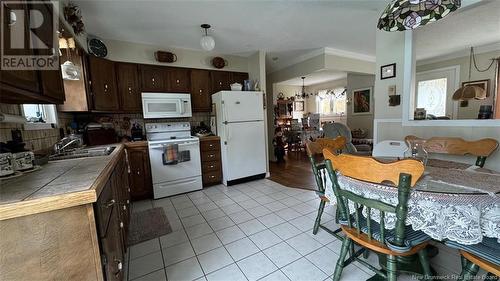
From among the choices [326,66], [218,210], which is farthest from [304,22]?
[218,210]

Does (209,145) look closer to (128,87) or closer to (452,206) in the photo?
(128,87)

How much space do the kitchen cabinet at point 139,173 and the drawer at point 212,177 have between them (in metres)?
0.85

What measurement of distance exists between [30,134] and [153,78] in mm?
1927

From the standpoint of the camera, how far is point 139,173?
3.01 meters

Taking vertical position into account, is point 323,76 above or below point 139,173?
above

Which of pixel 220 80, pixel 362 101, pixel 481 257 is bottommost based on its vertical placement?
pixel 481 257

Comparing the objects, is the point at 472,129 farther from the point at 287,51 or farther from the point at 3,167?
the point at 3,167

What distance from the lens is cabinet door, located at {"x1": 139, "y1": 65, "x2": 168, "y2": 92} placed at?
3266 mm

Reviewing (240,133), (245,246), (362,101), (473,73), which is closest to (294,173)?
(240,133)

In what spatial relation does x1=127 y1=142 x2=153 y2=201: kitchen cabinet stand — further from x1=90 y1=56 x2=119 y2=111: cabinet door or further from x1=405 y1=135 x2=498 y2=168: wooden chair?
x1=405 y1=135 x2=498 y2=168: wooden chair

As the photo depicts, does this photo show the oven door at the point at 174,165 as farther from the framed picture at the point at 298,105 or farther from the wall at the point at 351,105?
the framed picture at the point at 298,105

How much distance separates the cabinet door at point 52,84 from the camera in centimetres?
122

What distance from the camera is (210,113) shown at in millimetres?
3953

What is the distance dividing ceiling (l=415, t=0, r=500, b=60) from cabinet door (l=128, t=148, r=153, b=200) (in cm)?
396
